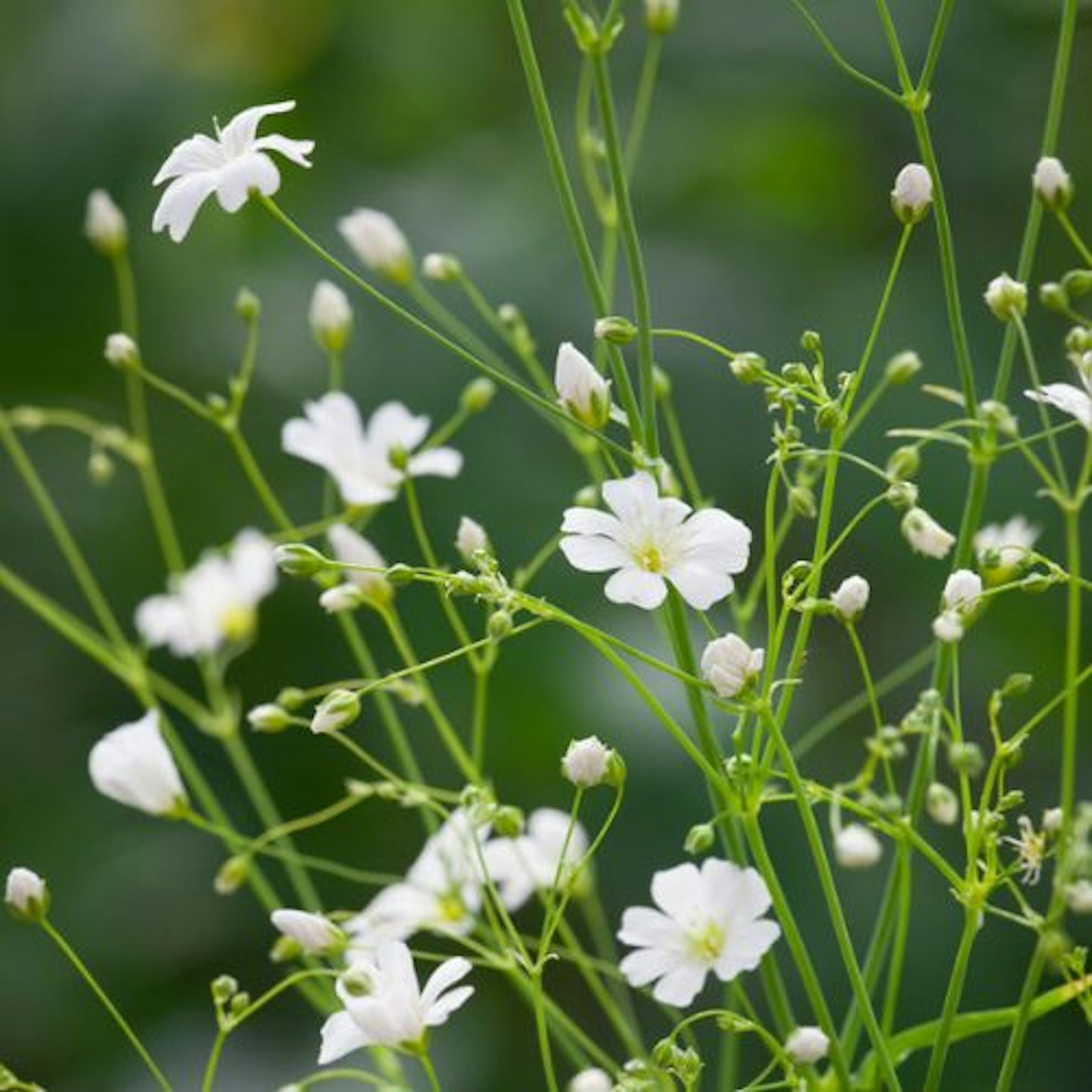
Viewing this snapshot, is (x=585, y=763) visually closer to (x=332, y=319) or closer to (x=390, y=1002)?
(x=390, y=1002)

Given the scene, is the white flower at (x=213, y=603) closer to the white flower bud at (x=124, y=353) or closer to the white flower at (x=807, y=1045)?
the white flower bud at (x=124, y=353)

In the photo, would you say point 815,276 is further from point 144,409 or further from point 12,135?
point 12,135

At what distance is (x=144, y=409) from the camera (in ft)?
4.48

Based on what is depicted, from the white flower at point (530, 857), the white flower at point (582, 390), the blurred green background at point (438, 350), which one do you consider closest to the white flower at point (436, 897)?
the white flower at point (530, 857)

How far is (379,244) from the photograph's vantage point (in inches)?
26.0

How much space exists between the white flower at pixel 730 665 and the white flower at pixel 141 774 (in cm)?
21

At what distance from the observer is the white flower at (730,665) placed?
0.45 meters

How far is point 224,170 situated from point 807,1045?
0.24 m

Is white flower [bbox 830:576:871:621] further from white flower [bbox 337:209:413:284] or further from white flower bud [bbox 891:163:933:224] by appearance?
white flower [bbox 337:209:413:284]

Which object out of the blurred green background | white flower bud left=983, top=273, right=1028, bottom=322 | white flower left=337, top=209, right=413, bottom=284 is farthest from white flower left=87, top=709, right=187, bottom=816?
the blurred green background

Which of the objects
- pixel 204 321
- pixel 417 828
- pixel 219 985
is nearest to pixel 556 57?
pixel 204 321

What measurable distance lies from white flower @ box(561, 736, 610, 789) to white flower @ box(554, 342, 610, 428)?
0.07 m

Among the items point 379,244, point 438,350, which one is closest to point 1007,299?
point 379,244

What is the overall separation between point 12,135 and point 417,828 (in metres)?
0.56
